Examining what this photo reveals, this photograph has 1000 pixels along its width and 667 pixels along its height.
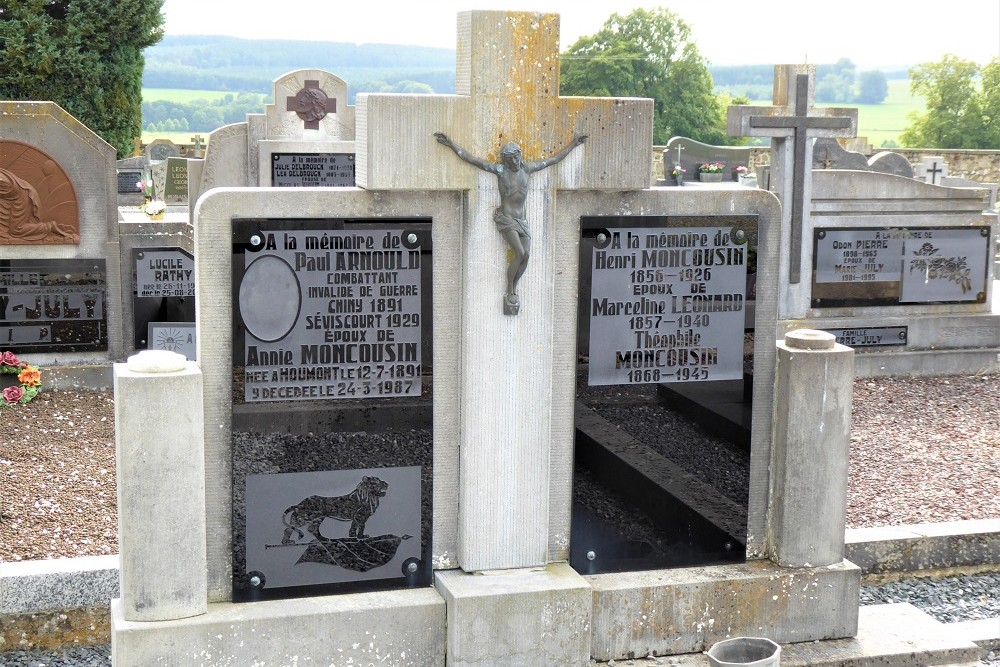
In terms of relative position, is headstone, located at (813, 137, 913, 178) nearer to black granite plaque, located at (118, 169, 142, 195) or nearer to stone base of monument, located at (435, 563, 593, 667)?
black granite plaque, located at (118, 169, 142, 195)

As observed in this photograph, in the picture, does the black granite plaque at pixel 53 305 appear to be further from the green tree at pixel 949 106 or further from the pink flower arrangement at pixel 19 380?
the green tree at pixel 949 106

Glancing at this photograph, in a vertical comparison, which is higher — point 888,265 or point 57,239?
point 57,239

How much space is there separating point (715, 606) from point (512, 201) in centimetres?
184

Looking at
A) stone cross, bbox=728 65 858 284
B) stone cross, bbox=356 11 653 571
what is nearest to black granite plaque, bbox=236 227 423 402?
stone cross, bbox=356 11 653 571

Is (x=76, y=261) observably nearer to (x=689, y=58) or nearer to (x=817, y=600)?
(x=817, y=600)

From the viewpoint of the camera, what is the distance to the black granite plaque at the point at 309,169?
12.1m

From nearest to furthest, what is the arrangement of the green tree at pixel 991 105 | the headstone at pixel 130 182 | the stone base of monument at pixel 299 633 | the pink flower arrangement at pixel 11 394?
the stone base of monument at pixel 299 633, the pink flower arrangement at pixel 11 394, the headstone at pixel 130 182, the green tree at pixel 991 105

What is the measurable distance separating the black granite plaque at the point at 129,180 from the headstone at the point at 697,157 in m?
10.4

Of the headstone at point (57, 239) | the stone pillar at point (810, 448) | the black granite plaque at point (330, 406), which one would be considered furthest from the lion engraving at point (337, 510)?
the headstone at point (57, 239)

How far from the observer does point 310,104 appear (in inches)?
499

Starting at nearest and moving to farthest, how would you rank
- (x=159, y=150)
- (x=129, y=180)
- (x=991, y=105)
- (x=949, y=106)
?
(x=129, y=180)
(x=159, y=150)
(x=991, y=105)
(x=949, y=106)

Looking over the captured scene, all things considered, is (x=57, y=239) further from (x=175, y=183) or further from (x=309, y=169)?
(x=175, y=183)

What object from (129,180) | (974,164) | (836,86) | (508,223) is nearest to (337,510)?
(508,223)

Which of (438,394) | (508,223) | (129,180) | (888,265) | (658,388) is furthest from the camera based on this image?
(129,180)
